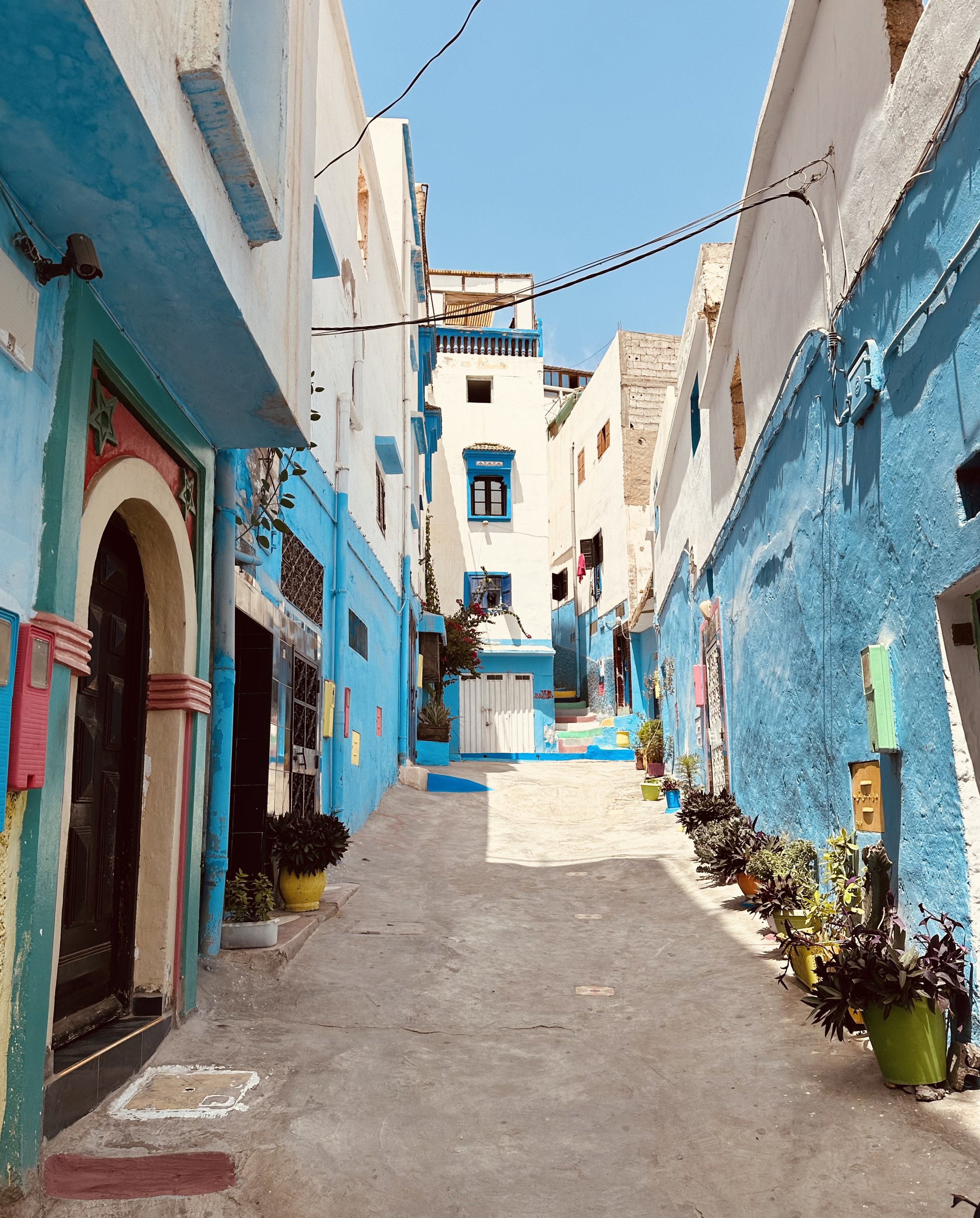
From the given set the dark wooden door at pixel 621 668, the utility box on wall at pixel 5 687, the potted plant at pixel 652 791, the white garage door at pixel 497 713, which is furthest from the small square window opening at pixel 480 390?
the utility box on wall at pixel 5 687

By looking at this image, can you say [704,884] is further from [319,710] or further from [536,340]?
[536,340]

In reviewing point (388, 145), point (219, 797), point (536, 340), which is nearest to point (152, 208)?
point (219, 797)

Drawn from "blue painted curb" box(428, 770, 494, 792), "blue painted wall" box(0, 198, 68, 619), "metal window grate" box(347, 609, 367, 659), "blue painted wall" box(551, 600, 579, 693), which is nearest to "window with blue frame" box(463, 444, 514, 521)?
"blue painted wall" box(551, 600, 579, 693)

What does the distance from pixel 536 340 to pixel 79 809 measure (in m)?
23.8

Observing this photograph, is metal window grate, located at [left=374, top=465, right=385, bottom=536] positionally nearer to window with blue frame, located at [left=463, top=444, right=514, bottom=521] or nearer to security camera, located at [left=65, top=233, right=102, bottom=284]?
security camera, located at [left=65, top=233, right=102, bottom=284]

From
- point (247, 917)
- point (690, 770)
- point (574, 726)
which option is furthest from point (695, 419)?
point (574, 726)

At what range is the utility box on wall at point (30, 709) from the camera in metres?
3.46

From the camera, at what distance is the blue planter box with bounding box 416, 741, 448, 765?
61.8 feet

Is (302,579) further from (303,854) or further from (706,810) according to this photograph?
(706,810)

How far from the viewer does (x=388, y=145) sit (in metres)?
16.4

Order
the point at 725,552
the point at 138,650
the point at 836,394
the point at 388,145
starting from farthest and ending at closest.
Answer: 1. the point at 388,145
2. the point at 725,552
3. the point at 836,394
4. the point at 138,650

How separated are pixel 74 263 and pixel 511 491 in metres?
22.7

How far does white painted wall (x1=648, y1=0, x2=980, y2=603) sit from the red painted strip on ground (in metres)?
5.08

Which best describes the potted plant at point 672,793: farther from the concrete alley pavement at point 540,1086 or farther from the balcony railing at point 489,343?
the balcony railing at point 489,343
